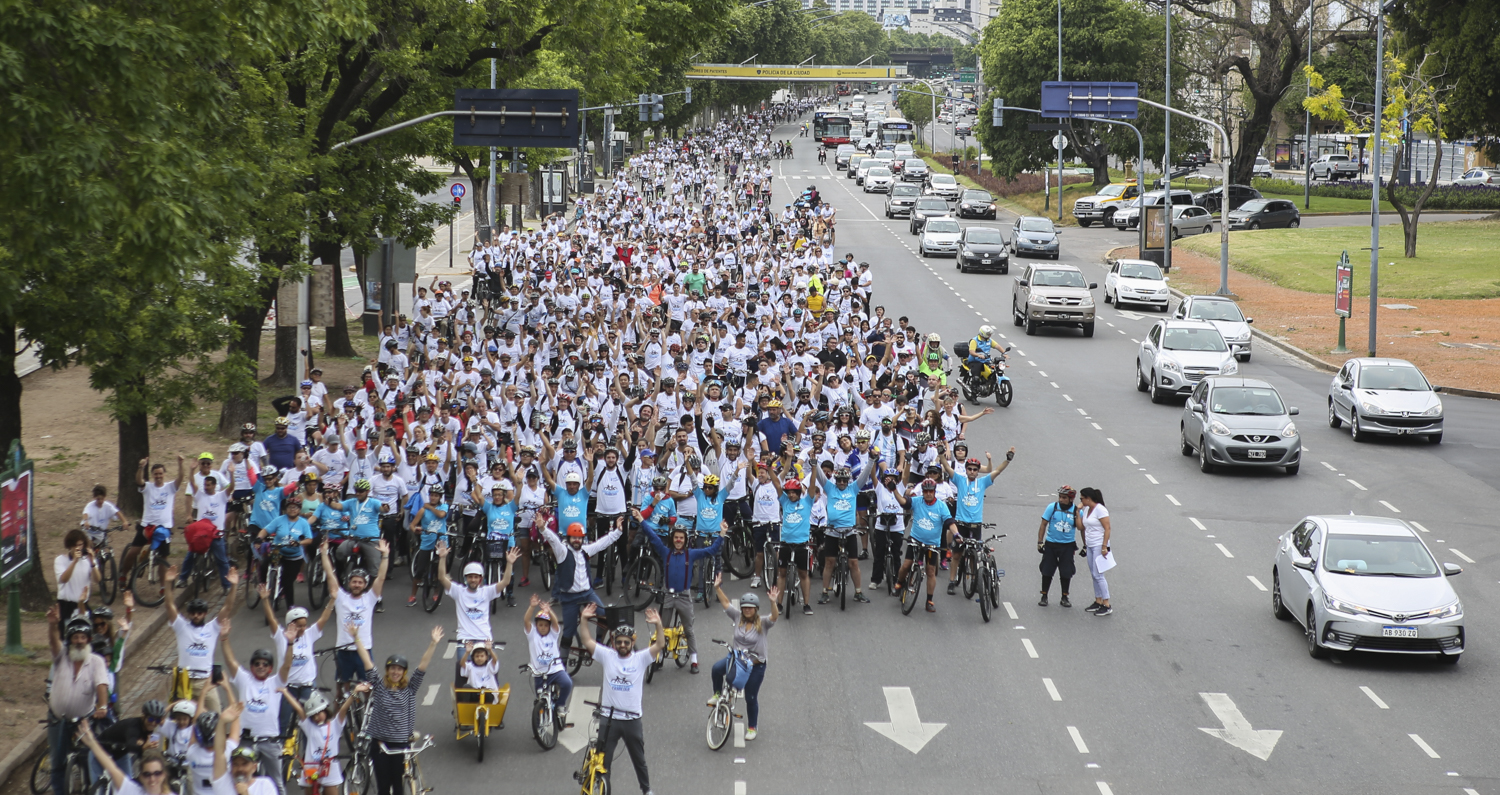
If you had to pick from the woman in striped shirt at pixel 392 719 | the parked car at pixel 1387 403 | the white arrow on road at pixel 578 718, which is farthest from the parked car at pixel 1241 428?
the woman in striped shirt at pixel 392 719

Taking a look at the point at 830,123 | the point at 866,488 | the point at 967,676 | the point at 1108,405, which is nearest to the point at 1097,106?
the point at 1108,405

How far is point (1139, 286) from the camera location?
40.8 metres

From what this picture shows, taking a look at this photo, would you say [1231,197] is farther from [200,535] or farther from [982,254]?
[200,535]

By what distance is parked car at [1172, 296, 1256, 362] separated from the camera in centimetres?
3238

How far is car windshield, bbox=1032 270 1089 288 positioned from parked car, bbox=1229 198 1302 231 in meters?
26.1

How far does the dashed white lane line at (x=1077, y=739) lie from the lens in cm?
1270

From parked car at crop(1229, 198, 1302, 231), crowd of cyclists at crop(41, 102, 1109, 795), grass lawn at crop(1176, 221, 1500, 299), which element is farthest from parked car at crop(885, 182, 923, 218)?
crowd of cyclists at crop(41, 102, 1109, 795)

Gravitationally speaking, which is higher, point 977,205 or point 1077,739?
point 977,205

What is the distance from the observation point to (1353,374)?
2608cm

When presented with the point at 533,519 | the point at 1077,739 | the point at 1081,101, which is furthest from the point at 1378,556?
the point at 1081,101

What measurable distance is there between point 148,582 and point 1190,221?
48.9 m

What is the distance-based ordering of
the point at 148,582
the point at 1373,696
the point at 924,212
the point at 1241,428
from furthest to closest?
the point at 924,212, the point at 1241,428, the point at 148,582, the point at 1373,696

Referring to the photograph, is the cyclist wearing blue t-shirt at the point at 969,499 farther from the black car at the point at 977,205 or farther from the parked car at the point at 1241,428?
the black car at the point at 977,205

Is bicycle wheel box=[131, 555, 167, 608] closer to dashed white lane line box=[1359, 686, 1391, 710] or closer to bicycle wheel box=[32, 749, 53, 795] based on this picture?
bicycle wheel box=[32, 749, 53, 795]
